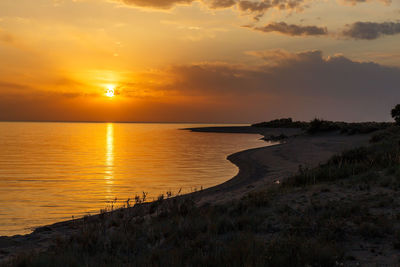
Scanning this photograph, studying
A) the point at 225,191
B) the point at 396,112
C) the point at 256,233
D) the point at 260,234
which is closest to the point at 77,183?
the point at 225,191

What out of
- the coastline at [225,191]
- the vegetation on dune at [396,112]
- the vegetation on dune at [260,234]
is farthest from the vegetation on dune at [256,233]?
the vegetation on dune at [396,112]

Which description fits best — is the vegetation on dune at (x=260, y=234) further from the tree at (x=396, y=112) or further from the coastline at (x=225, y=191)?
the tree at (x=396, y=112)

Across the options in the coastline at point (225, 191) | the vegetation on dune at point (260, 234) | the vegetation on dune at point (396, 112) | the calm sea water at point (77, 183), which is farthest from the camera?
the vegetation on dune at point (396, 112)

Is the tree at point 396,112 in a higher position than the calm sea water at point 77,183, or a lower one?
higher

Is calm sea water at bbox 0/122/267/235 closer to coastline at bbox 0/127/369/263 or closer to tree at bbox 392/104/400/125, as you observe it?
Result: coastline at bbox 0/127/369/263

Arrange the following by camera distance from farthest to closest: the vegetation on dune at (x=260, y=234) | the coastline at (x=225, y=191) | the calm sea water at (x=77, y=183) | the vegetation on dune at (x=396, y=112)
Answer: the vegetation on dune at (x=396, y=112), the calm sea water at (x=77, y=183), the coastline at (x=225, y=191), the vegetation on dune at (x=260, y=234)

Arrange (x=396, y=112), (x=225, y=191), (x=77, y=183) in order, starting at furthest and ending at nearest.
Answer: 1. (x=396, y=112)
2. (x=77, y=183)
3. (x=225, y=191)

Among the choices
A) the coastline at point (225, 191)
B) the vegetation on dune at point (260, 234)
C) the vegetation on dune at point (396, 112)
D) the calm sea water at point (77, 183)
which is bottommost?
the calm sea water at point (77, 183)

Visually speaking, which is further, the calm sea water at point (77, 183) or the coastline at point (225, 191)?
the calm sea water at point (77, 183)

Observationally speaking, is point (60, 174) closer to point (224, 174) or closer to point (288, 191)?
point (224, 174)

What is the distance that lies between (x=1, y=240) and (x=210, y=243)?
6570mm

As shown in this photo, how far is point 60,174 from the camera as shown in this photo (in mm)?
25547

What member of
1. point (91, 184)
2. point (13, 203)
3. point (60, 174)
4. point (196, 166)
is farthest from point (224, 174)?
point (13, 203)

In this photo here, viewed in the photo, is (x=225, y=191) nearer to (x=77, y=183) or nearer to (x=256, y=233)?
(x=256, y=233)
